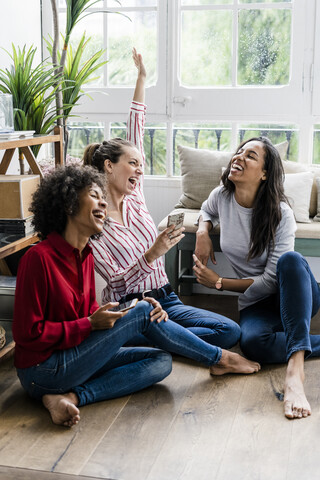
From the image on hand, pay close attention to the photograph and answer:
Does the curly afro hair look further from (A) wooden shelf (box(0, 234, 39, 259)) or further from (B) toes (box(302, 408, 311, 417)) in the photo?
(B) toes (box(302, 408, 311, 417))

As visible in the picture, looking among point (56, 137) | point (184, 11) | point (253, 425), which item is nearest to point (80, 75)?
point (56, 137)

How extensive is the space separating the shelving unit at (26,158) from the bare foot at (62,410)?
0.57 metres

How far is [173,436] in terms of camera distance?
2248 millimetres

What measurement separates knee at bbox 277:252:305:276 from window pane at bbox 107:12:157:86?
6.23 ft

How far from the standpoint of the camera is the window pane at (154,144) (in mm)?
4273

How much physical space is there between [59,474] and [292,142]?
8.97 feet

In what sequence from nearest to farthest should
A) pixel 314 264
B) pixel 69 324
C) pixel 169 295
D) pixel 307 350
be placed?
1. pixel 69 324
2. pixel 307 350
3. pixel 169 295
4. pixel 314 264

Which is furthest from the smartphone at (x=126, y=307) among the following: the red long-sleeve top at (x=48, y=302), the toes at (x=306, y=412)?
the toes at (x=306, y=412)

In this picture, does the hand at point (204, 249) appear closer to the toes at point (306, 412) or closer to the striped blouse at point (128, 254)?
the striped blouse at point (128, 254)

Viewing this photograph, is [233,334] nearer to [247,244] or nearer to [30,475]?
[247,244]

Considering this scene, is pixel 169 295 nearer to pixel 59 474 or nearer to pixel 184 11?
pixel 59 474

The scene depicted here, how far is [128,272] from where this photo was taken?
9.04ft

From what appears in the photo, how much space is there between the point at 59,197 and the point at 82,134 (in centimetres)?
208

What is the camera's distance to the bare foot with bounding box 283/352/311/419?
2400 millimetres
